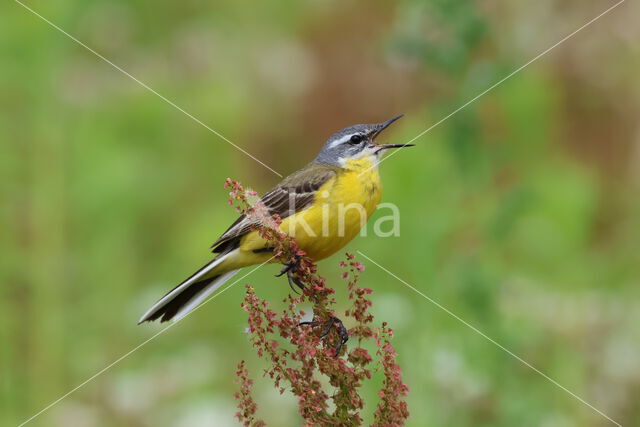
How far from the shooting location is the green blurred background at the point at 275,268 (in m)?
6.02

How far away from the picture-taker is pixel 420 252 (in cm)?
604

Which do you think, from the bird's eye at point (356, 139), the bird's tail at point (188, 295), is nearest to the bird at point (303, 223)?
the bird's tail at point (188, 295)

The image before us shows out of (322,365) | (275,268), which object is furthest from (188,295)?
(275,268)

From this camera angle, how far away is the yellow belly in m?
4.68

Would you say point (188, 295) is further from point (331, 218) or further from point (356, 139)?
point (356, 139)

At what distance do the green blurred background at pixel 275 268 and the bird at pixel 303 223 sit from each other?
79 centimetres

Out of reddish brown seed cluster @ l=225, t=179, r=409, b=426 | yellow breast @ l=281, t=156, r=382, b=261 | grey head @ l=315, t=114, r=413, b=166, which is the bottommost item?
reddish brown seed cluster @ l=225, t=179, r=409, b=426

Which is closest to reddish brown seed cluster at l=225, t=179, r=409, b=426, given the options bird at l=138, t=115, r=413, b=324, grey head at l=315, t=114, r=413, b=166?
bird at l=138, t=115, r=413, b=324

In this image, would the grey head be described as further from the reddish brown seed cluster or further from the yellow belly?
the reddish brown seed cluster

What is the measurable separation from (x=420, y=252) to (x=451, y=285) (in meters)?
0.38

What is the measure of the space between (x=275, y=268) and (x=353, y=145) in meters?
2.27

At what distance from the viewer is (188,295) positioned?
471cm

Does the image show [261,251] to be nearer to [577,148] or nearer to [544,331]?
[544,331]

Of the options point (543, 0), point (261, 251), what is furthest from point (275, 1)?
point (261, 251)
